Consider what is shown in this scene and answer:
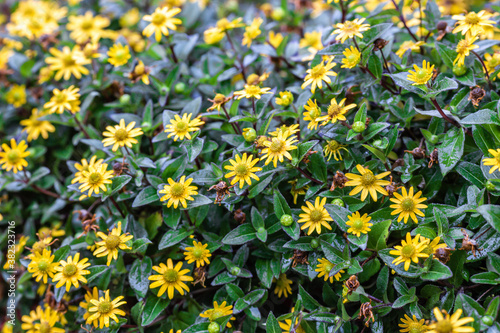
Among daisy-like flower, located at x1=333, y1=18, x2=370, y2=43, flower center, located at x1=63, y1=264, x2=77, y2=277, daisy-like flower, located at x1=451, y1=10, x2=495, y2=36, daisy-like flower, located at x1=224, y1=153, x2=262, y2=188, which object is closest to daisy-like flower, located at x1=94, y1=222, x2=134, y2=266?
flower center, located at x1=63, y1=264, x2=77, y2=277

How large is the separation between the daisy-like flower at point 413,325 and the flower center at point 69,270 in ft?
4.41

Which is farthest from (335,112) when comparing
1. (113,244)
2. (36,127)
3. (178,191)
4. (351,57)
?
(36,127)

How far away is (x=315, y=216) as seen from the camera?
162 centimetres

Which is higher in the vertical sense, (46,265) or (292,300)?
(46,265)

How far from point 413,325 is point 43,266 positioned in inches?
60.1

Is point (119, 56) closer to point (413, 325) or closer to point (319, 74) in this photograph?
point (319, 74)

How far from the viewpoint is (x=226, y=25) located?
2236mm

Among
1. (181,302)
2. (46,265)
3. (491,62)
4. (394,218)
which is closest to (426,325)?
(394,218)

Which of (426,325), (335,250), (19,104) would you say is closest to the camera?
(426,325)

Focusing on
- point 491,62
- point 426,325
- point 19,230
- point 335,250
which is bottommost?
point 19,230

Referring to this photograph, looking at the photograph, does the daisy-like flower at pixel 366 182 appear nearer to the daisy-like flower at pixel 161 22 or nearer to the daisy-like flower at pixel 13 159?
the daisy-like flower at pixel 161 22

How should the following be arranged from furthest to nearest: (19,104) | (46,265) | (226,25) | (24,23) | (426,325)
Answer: (24,23) → (19,104) → (226,25) → (46,265) → (426,325)

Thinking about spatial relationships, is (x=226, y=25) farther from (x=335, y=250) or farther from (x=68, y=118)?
(x=335, y=250)

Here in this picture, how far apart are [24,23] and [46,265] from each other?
6.47ft
